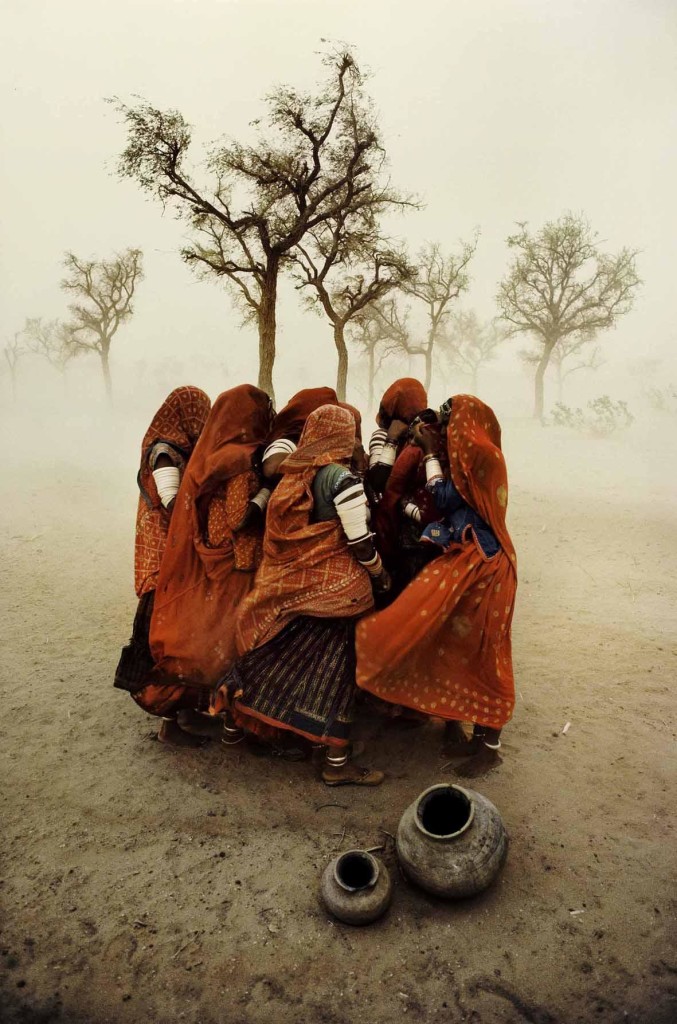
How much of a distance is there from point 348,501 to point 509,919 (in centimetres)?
204

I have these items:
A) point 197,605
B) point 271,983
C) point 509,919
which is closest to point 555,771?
point 509,919

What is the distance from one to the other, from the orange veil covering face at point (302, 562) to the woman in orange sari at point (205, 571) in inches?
9.7

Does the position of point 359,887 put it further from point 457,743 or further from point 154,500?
point 154,500

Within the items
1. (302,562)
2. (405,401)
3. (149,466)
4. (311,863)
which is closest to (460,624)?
(302,562)

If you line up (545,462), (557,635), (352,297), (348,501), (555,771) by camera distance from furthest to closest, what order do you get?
(545,462) < (352,297) < (557,635) < (555,771) < (348,501)

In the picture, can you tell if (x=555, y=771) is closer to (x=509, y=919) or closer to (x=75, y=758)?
(x=509, y=919)

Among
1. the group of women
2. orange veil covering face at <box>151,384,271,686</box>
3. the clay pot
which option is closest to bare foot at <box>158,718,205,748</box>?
the group of women

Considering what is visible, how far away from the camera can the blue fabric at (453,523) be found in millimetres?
3143

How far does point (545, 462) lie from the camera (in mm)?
15445

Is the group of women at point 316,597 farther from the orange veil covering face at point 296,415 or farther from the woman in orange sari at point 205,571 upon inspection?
the orange veil covering face at point 296,415

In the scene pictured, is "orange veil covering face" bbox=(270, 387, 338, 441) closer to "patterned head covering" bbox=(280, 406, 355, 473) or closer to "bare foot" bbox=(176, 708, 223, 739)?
"patterned head covering" bbox=(280, 406, 355, 473)

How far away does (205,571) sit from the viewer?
3363 mm

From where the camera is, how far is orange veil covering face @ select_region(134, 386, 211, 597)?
355 cm

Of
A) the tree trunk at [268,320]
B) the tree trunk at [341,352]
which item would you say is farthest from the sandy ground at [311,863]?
the tree trunk at [341,352]
